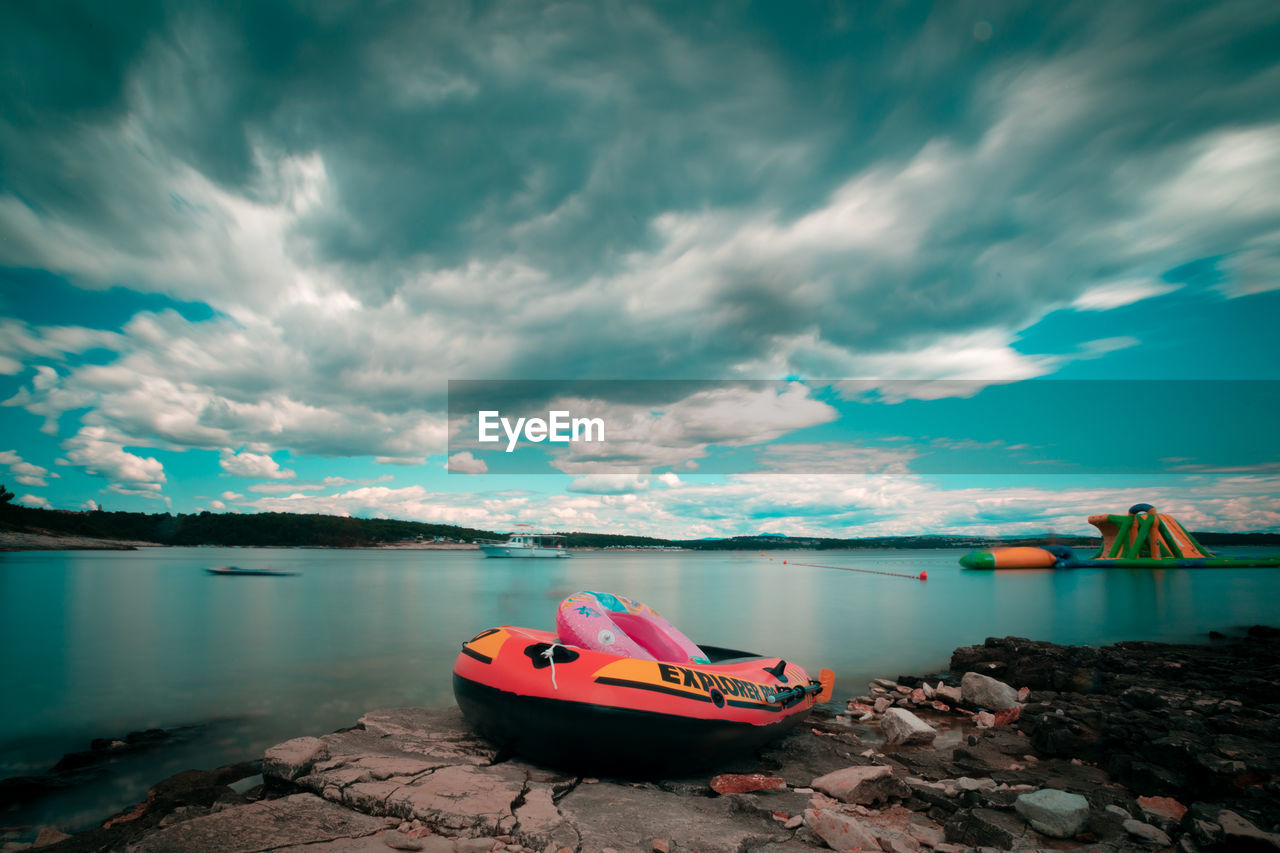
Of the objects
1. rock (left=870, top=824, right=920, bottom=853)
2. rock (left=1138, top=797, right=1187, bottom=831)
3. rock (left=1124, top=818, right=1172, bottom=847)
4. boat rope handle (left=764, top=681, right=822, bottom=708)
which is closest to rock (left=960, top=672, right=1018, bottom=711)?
boat rope handle (left=764, top=681, right=822, bottom=708)

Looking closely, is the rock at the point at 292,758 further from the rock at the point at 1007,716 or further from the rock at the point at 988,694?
the rock at the point at 988,694

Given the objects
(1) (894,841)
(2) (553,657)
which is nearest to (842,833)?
(1) (894,841)

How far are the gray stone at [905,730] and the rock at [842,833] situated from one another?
353 centimetres

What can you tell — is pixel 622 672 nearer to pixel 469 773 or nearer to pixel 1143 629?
pixel 469 773

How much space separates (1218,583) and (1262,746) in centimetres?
5317

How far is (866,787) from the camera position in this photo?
16.2ft

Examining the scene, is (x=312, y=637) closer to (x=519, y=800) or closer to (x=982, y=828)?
(x=519, y=800)

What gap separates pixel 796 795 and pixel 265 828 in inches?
167

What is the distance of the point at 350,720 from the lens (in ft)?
29.1

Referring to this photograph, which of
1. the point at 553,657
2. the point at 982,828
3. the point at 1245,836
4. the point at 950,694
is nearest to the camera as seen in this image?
the point at 1245,836

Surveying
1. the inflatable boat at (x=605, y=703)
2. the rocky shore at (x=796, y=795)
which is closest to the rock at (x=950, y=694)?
the rocky shore at (x=796, y=795)

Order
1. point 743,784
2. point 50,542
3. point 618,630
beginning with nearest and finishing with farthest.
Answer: point 743,784
point 618,630
point 50,542

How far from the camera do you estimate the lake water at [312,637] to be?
8.36 m

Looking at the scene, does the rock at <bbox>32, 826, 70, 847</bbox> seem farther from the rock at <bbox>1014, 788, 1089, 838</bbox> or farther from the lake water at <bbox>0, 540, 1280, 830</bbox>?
the rock at <bbox>1014, 788, 1089, 838</bbox>
